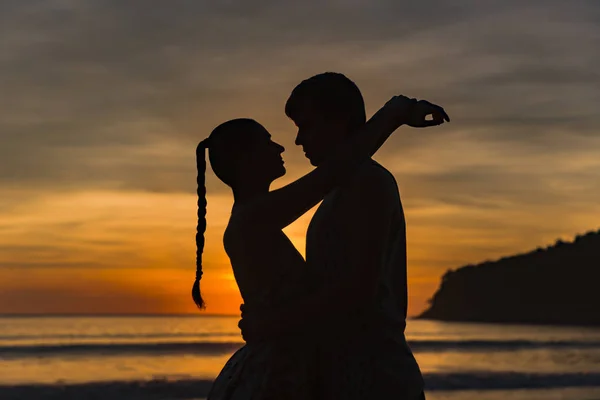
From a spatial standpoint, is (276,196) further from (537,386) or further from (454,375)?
(454,375)

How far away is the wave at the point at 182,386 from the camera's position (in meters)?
23.3

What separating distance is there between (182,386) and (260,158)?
72.3ft

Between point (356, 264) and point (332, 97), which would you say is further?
point (332, 97)

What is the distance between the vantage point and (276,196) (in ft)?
11.7

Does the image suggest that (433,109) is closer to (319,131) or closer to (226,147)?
(319,131)

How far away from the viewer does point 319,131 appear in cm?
372

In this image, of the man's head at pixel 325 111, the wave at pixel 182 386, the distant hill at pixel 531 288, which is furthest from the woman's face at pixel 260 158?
the distant hill at pixel 531 288

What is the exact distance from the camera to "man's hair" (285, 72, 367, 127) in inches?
143

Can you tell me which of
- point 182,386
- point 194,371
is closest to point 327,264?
point 182,386

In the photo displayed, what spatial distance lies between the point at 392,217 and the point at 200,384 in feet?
74.0

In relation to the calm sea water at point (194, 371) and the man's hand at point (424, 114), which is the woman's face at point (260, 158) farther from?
the calm sea water at point (194, 371)

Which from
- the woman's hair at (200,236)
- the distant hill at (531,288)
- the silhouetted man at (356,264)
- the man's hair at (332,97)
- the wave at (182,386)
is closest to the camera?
the silhouetted man at (356,264)

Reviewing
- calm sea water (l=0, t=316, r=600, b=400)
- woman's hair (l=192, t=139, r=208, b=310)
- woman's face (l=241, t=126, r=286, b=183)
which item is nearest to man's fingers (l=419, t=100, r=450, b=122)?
woman's face (l=241, t=126, r=286, b=183)

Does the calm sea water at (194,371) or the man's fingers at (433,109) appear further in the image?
the calm sea water at (194,371)
